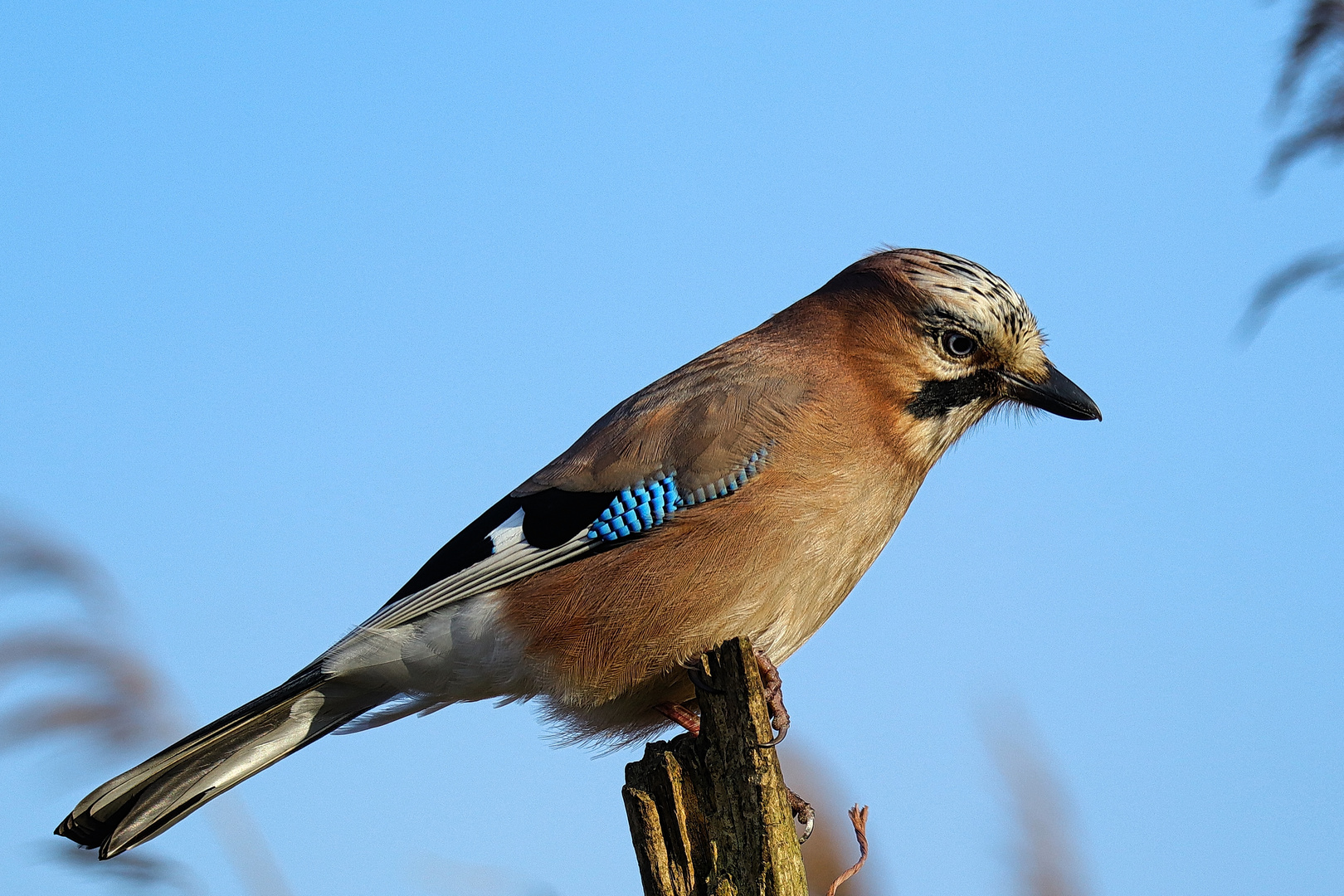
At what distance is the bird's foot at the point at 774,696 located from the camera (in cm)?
349

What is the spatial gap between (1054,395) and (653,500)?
4.79ft

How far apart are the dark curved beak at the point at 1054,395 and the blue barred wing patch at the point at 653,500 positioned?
3.28 ft

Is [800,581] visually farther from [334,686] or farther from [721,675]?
[334,686]

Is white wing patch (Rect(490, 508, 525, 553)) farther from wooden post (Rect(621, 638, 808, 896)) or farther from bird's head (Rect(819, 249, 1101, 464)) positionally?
bird's head (Rect(819, 249, 1101, 464))

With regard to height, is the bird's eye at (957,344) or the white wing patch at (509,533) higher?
the bird's eye at (957,344)

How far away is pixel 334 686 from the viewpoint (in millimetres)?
4215

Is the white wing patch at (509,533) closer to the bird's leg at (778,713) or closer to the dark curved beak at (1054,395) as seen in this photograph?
the bird's leg at (778,713)

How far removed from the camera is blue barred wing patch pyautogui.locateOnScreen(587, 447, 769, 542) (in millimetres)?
3883

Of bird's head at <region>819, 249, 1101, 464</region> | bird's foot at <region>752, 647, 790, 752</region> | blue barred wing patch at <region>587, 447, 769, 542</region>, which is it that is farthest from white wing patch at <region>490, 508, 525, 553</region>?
bird's head at <region>819, 249, 1101, 464</region>

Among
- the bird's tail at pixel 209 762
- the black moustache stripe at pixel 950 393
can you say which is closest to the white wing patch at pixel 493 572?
the bird's tail at pixel 209 762

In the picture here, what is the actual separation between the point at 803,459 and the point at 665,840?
1.32m

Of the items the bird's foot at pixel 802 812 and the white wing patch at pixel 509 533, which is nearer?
the bird's foot at pixel 802 812

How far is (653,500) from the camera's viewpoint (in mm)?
3957

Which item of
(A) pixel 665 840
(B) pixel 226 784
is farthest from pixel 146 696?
(A) pixel 665 840
